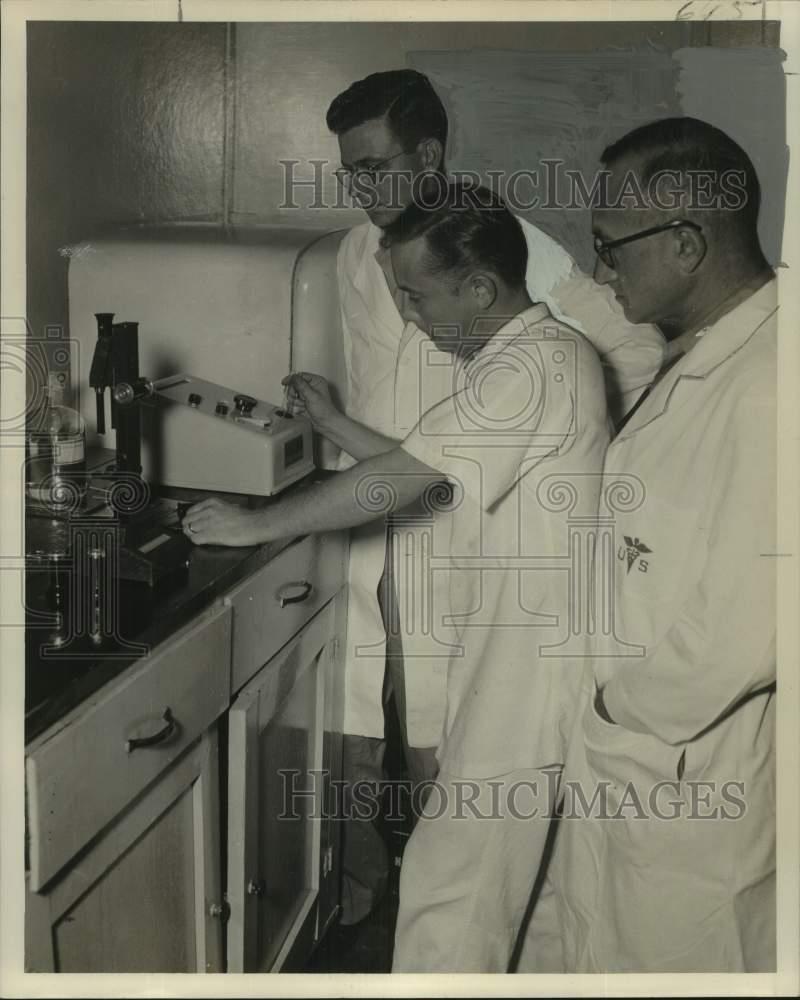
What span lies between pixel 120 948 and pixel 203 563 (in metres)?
0.50

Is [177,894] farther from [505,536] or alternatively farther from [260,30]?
[260,30]

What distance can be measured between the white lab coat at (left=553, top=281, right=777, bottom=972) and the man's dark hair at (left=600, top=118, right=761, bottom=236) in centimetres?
14

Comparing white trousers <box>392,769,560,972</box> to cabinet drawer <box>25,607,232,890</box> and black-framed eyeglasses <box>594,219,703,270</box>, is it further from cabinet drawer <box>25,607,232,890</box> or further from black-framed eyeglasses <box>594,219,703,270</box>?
black-framed eyeglasses <box>594,219,703,270</box>

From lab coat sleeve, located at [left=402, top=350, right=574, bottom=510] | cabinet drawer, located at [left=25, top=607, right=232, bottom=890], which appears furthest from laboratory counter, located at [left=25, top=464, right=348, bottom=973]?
lab coat sleeve, located at [left=402, top=350, right=574, bottom=510]

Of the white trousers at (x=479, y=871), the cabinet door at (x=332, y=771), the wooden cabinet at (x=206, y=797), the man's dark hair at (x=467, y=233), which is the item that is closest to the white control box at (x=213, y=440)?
the wooden cabinet at (x=206, y=797)

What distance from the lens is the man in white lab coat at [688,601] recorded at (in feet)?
5.08

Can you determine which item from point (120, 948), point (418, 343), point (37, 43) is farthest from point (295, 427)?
Answer: point (120, 948)

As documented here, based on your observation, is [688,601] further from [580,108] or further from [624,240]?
[580,108]

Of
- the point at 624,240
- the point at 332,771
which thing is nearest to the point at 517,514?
the point at 624,240

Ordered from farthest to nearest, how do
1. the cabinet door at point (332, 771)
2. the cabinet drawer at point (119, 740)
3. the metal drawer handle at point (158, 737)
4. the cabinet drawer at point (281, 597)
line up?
the cabinet door at point (332, 771)
the cabinet drawer at point (281, 597)
the metal drawer handle at point (158, 737)
the cabinet drawer at point (119, 740)

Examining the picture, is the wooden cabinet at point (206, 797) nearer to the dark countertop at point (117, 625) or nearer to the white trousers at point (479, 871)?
the dark countertop at point (117, 625)

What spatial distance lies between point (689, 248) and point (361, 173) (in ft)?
1.61

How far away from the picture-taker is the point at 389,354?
5.48 feet

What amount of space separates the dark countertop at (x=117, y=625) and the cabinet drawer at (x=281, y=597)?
3 centimetres
